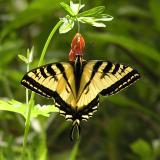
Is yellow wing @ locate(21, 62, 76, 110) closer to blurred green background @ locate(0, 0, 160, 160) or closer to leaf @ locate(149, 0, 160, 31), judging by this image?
blurred green background @ locate(0, 0, 160, 160)

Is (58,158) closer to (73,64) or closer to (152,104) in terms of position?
(152,104)

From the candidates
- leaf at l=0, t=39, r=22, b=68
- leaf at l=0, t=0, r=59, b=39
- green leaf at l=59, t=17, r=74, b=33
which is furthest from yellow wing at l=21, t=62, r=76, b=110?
leaf at l=0, t=39, r=22, b=68

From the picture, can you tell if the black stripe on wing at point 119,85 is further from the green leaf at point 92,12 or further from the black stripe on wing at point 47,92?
the green leaf at point 92,12

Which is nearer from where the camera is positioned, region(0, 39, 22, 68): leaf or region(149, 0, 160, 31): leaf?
region(0, 39, 22, 68): leaf

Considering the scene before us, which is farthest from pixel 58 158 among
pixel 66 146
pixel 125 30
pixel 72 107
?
pixel 72 107

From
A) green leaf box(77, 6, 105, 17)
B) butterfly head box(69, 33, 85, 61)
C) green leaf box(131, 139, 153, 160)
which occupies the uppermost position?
green leaf box(77, 6, 105, 17)

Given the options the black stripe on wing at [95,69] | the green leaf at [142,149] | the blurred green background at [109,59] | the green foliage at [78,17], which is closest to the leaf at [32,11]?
the blurred green background at [109,59]

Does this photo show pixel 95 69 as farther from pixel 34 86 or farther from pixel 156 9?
pixel 156 9
